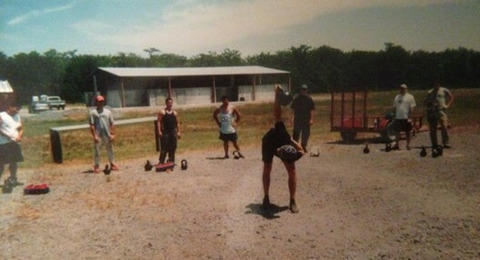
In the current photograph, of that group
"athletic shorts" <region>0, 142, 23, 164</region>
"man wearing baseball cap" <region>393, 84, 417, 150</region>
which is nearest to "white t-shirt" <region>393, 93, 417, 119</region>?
"man wearing baseball cap" <region>393, 84, 417, 150</region>

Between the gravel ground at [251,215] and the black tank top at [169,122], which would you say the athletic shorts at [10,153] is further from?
the black tank top at [169,122]

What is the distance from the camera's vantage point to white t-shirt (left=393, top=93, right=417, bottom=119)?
9.80 m

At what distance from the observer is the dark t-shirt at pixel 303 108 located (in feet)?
33.2

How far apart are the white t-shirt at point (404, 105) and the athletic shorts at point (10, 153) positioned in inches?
392

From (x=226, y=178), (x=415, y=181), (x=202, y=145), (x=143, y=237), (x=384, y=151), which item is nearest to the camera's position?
(x=143, y=237)

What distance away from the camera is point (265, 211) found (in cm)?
561

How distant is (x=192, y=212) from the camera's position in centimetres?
573

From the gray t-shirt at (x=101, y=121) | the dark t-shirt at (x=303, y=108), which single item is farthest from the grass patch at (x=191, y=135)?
the gray t-shirt at (x=101, y=121)

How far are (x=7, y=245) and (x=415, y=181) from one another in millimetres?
7206

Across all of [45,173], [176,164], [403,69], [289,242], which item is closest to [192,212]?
[289,242]

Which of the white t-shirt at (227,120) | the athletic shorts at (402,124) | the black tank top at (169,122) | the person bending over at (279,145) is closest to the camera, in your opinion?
the person bending over at (279,145)

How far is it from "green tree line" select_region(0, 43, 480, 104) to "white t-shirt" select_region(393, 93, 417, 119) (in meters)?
1.53

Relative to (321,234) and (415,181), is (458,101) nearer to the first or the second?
(415,181)

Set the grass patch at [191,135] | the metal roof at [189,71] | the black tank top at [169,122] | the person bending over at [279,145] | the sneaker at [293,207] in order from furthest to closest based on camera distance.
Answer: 1. the metal roof at [189,71]
2. the grass patch at [191,135]
3. the black tank top at [169,122]
4. the sneaker at [293,207]
5. the person bending over at [279,145]
